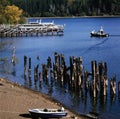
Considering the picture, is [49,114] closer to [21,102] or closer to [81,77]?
[21,102]

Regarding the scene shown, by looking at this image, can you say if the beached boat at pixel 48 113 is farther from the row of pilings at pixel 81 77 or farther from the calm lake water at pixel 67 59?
the row of pilings at pixel 81 77

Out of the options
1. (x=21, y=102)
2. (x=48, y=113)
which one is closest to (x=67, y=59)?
(x=21, y=102)

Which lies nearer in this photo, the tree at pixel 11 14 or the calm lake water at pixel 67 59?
the calm lake water at pixel 67 59

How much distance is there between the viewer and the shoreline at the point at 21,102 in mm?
44338

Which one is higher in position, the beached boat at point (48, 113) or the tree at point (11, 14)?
the tree at point (11, 14)

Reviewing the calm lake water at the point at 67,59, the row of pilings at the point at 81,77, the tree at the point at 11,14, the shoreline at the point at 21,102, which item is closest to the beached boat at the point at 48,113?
the shoreline at the point at 21,102

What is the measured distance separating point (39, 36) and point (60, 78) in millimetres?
75632

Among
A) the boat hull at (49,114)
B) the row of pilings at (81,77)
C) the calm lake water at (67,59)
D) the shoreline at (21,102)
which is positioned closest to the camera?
the boat hull at (49,114)

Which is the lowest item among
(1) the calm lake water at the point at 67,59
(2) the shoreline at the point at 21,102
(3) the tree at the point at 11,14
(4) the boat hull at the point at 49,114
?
(1) the calm lake water at the point at 67,59

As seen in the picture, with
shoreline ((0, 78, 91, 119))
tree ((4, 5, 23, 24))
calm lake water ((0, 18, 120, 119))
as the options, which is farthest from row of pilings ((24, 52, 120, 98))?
tree ((4, 5, 23, 24))

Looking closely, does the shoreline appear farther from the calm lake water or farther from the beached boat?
the calm lake water

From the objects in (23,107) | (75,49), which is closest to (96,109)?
(23,107)

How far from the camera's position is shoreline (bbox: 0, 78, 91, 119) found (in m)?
44.3

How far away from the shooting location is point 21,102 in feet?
159
